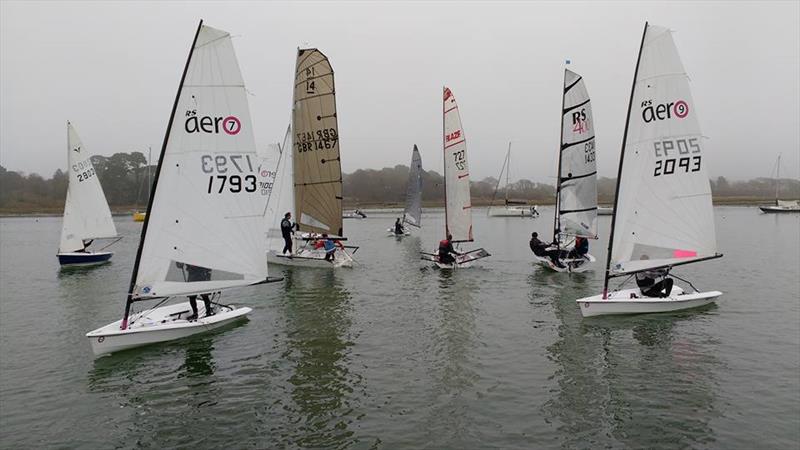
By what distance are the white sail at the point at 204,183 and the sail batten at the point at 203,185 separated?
24mm

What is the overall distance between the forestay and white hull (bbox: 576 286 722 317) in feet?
49.8

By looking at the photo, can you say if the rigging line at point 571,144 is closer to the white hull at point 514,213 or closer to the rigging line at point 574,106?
the rigging line at point 574,106

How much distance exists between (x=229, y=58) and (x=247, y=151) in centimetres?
249

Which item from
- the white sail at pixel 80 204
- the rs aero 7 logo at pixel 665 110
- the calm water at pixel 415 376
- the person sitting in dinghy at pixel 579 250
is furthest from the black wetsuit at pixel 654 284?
the white sail at pixel 80 204

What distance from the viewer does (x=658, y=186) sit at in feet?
52.5

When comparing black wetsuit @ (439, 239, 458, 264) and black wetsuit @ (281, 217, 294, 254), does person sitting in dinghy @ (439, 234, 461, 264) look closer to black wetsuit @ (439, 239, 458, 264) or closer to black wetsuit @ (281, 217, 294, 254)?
black wetsuit @ (439, 239, 458, 264)

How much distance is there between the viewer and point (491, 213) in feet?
331

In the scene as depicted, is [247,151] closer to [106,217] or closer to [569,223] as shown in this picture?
[569,223]

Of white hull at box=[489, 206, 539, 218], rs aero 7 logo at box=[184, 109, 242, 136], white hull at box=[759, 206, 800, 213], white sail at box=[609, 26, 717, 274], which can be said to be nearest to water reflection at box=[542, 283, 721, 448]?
white sail at box=[609, 26, 717, 274]

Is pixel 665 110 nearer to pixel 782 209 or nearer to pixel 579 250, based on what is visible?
pixel 579 250

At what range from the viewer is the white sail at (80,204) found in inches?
1157

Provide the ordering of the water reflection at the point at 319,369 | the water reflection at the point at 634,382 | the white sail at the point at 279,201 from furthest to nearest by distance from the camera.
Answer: the white sail at the point at 279,201 → the water reflection at the point at 319,369 → the water reflection at the point at 634,382

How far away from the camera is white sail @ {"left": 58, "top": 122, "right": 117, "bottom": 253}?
29391 millimetres

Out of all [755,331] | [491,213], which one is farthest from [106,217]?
[491,213]
